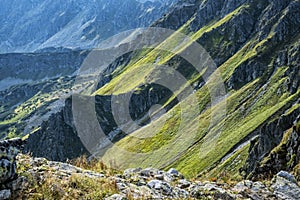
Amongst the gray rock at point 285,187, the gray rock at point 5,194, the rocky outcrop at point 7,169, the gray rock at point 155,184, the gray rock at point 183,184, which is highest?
the rocky outcrop at point 7,169

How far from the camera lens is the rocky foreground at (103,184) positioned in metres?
13.9

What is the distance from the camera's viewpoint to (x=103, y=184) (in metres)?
15.7

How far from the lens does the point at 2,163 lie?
44.8ft

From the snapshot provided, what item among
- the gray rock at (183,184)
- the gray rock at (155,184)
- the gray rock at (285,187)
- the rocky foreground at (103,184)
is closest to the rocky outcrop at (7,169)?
the rocky foreground at (103,184)

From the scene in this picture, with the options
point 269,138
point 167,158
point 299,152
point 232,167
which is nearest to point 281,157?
point 299,152

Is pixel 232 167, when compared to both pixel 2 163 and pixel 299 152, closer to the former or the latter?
pixel 299 152

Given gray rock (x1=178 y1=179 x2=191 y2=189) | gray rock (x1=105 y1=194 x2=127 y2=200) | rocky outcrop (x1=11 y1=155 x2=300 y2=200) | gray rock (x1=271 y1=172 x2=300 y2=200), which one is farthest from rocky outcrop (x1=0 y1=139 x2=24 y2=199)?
gray rock (x1=271 y1=172 x2=300 y2=200)

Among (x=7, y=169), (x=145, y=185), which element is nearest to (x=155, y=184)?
(x=145, y=185)

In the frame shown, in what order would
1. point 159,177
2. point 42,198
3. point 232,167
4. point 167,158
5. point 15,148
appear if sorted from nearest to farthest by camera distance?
point 42,198 → point 15,148 → point 159,177 → point 232,167 → point 167,158

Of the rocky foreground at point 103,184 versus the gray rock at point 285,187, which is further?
the gray rock at point 285,187

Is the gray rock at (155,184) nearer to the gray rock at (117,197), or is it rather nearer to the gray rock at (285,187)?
the gray rock at (117,197)

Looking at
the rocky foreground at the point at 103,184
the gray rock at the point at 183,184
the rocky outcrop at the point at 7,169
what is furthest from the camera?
the gray rock at the point at 183,184

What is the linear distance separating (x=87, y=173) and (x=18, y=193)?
14.6 feet

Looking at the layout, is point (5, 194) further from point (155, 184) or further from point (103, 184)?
point (155, 184)
